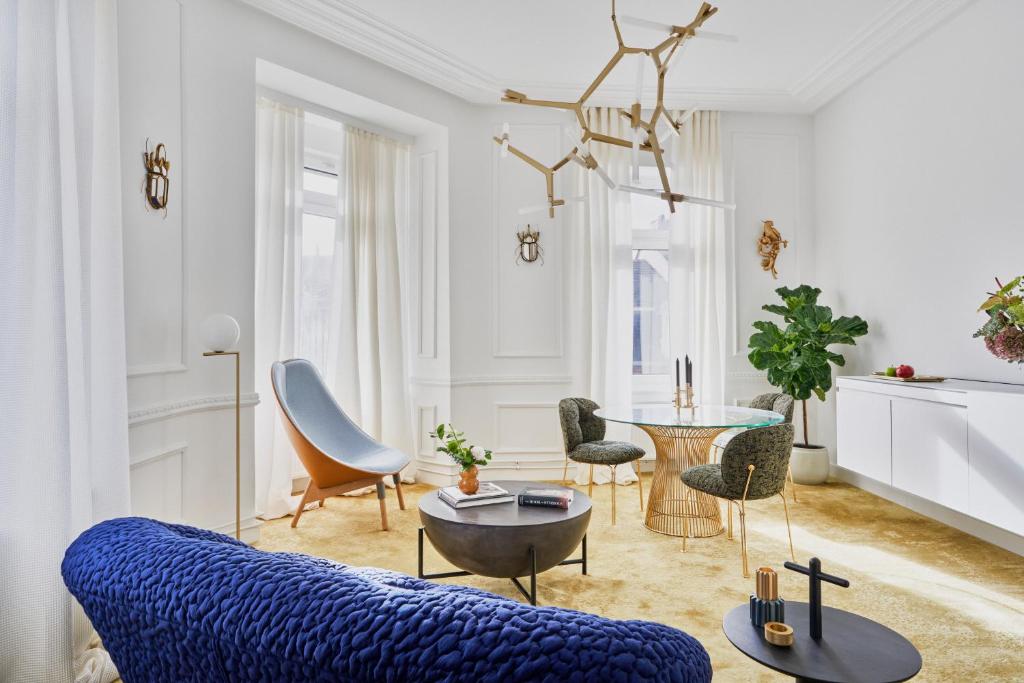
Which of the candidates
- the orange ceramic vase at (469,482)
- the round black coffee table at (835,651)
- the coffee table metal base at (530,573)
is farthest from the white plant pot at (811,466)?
the round black coffee table at (835,651)

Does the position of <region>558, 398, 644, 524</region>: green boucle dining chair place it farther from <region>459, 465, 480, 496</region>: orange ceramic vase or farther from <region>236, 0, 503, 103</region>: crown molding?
<region>236, 0, 503, 103</region>: crown molding

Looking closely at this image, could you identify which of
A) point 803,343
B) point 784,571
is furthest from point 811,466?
point 784,571

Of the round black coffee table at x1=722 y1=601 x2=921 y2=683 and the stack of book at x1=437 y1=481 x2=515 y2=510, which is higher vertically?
the round black coffee table at x1=722 y1=601 x2=921 y2=683

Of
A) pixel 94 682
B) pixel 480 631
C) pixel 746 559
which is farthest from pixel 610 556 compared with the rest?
pixel 480 631

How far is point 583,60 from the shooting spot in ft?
14.7

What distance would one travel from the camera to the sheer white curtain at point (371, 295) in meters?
4.52

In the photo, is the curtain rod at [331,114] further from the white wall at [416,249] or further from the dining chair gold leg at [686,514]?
the dining chair gold leg at [686,514]

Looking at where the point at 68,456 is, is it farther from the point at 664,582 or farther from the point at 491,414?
the point at 491,414

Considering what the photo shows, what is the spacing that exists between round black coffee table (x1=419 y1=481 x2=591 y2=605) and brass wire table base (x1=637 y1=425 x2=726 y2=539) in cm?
123

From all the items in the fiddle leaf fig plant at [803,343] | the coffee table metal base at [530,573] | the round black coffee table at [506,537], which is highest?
the fiddle leaf fig plant at [803,343]

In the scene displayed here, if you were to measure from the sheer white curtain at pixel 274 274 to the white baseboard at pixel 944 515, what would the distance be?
4193 mm

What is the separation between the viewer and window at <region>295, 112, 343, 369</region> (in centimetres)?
441

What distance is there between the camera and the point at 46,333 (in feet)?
6.20

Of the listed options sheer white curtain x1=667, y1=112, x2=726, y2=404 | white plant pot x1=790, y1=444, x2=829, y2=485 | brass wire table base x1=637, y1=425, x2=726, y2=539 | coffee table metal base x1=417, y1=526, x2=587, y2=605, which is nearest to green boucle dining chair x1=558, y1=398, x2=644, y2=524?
brass wire table base x1=637, y1=425, x2=726, y2=539
